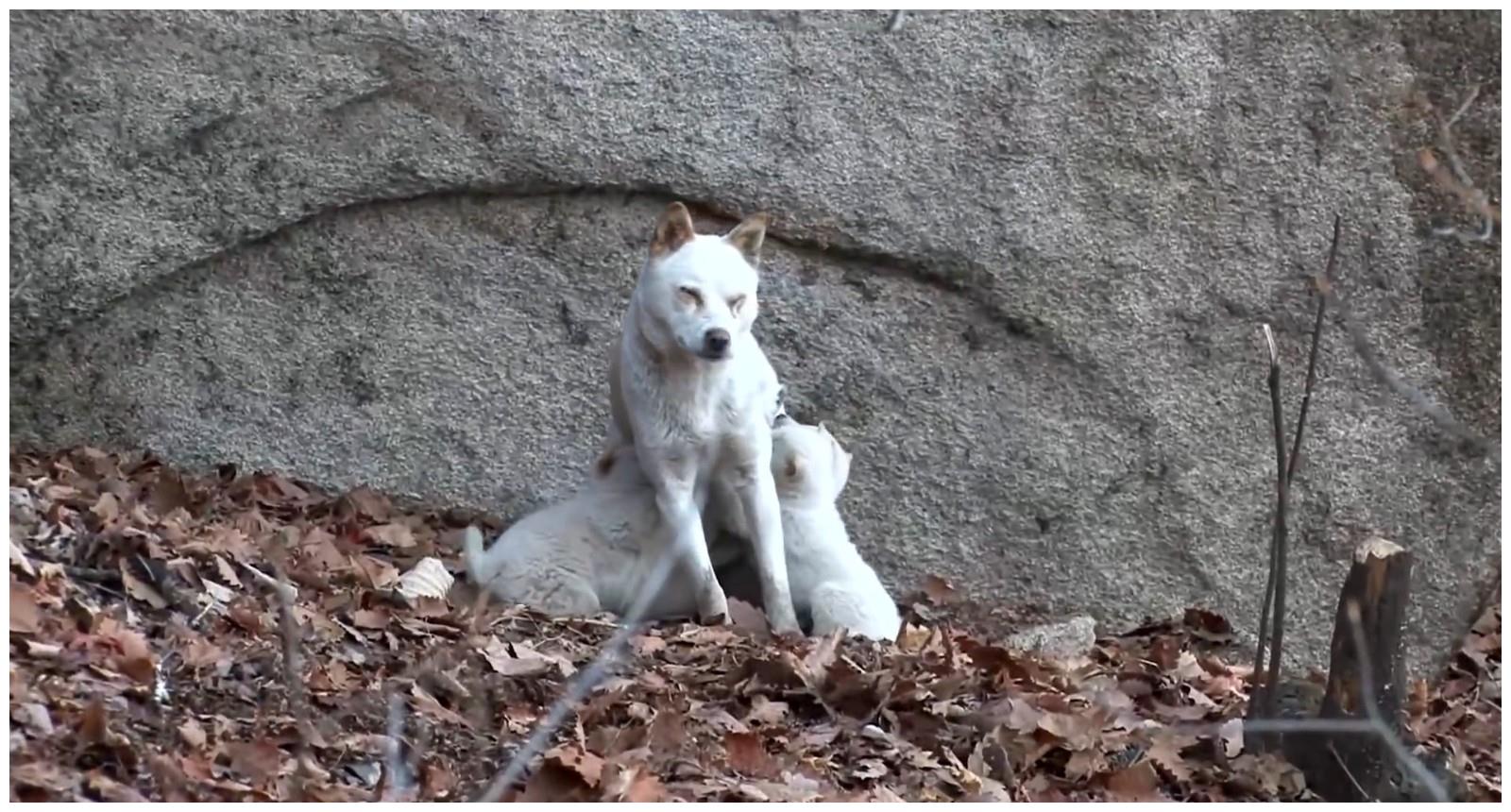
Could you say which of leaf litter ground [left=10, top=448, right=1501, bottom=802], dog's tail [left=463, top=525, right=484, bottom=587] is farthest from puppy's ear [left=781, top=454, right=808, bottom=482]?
dog's tail [left=463, top=525, right=484, bottom=587]

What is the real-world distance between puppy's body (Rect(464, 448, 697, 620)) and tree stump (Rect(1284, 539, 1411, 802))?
214 centimetres

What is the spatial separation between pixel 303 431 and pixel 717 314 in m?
2.34

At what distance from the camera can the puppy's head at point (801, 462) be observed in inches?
251

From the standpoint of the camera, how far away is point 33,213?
7.15 meters

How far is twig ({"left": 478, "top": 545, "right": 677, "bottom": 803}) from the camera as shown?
301cm

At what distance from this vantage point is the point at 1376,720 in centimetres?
351

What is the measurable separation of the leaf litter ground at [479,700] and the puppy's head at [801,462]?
0.50 metres

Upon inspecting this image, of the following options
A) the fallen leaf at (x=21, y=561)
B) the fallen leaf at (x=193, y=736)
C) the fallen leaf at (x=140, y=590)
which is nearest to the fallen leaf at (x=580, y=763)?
the fallen leaf at (x=193, y=736)

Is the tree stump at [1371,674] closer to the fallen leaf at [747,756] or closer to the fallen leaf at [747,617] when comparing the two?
the fallen leaf at [747,756]

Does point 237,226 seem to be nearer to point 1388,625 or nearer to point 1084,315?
point 1084,315

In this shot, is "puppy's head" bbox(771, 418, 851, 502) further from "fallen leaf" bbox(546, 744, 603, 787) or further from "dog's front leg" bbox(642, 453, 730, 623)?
"fallen leaf" bbox(546, 744, 603, 787)

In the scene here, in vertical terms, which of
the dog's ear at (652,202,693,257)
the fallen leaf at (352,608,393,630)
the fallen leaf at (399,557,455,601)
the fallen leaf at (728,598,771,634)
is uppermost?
the dog's ear at (652,202,693,257)

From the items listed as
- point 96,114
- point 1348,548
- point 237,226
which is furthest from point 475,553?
point 1348,548

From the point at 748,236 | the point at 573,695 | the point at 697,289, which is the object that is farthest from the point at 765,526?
the point at 573,695
